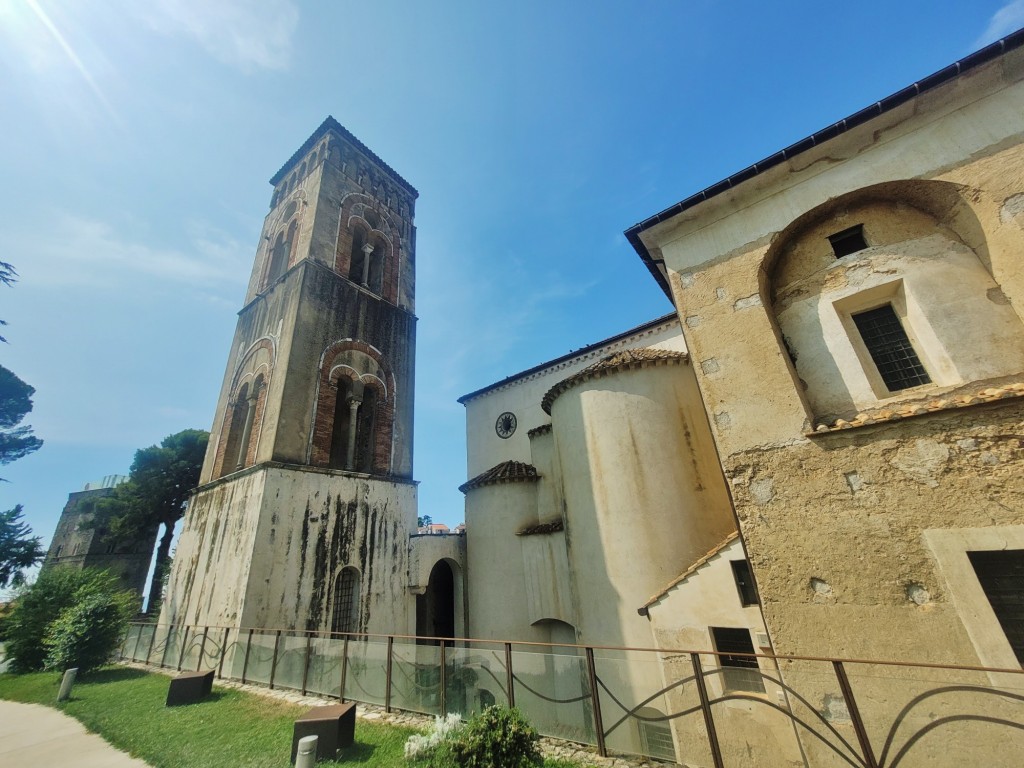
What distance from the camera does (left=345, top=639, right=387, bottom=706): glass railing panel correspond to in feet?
22.7

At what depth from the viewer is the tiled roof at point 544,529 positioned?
11.2m

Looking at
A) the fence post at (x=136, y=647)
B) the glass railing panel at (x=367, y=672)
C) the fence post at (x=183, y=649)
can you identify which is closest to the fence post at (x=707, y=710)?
the glass railing panel at (x=367, y=672)

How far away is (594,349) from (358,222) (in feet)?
36.9

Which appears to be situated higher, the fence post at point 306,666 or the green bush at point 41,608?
the green bush at point 41,608

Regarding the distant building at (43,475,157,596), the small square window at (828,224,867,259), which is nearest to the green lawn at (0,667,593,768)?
the small square window at (828,224,867,259)

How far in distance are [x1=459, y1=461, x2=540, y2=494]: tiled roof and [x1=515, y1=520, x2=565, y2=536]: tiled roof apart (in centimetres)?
156

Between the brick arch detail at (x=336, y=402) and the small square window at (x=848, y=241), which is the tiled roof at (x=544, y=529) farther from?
the small square window at (x=848, y=241)

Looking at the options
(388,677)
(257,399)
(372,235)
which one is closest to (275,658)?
(388,677)

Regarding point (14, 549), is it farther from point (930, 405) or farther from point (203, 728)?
point (930, 405)

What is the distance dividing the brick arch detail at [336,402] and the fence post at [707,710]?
1080cm

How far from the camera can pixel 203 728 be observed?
6199 mm

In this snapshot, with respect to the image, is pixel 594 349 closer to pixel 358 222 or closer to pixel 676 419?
pixel 676 419

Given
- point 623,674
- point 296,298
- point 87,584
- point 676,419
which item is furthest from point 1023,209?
point 87,584

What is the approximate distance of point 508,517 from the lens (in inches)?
502
